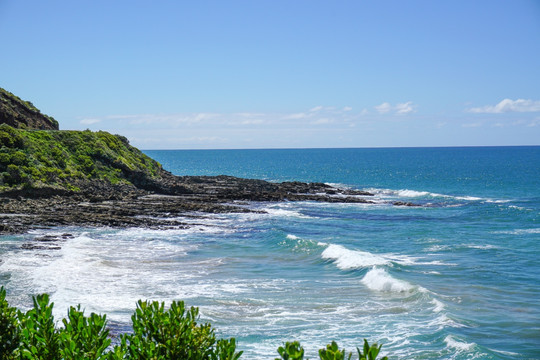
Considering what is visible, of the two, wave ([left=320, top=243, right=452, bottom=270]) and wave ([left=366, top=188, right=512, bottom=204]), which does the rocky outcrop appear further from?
wave ([left=320, top=243, right=452, bottom=270])

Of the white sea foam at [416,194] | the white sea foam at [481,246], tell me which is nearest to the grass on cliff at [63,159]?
the white sea foam at [416,194]

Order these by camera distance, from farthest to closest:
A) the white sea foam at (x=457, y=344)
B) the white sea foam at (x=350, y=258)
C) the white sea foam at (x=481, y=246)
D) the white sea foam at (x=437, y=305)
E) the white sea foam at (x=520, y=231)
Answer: the white sea foam at (x=520, y=231), the white sea foam at (x=481, y=246), the white sea foam at (x=350, y=258), the white sea foam at (x=437, y=305), the white sea foam at (x=457, y=344)

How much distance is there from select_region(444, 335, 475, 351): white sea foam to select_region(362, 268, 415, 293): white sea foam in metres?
5.70

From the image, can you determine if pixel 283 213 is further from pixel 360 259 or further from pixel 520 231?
pixel 360 259

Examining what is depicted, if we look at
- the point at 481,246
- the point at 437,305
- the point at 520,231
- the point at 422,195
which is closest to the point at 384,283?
the point at 437,305

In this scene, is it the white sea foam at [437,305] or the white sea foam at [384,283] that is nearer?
the white sea foam at [437,305]

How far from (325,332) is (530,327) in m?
6.60

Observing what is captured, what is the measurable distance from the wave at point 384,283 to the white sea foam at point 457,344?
5.67 metres

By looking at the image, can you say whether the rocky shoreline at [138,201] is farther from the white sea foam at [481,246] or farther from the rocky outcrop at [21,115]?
the white sea foam at [481,246]

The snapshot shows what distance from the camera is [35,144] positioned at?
52125 millimetres

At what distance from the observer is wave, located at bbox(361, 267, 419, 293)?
72.8 feet

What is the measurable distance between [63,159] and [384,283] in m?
39.2

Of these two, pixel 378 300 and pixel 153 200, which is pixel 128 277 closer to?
pixel 378 300

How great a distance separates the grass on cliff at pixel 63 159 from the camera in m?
45.9
